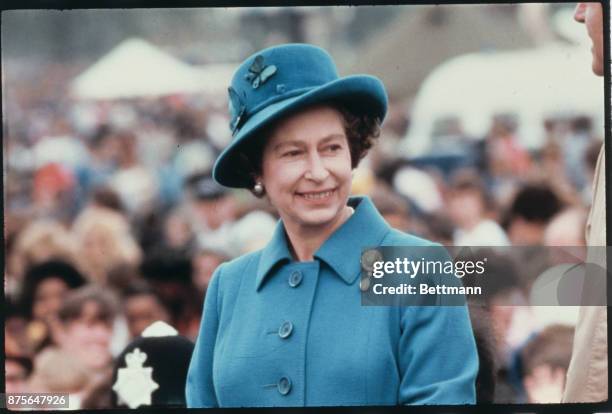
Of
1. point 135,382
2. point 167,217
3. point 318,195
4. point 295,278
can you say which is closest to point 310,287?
point 295,278

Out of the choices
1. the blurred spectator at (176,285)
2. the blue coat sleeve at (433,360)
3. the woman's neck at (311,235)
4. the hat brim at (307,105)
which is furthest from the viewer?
the blurred spectator at (176,285)

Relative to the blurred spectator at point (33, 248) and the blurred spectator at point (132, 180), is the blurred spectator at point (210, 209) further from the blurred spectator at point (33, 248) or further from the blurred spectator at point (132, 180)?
the blurred spectator at point (33, 248)

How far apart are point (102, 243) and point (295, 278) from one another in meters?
0.62

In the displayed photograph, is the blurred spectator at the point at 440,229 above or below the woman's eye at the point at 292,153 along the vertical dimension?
below

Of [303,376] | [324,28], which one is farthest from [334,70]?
[303,376]

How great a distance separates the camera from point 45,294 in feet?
12.1

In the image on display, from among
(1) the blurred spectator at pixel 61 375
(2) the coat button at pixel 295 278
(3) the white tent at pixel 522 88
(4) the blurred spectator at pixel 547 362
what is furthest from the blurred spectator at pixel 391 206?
(1) the blurred spectator at pixel 61 375

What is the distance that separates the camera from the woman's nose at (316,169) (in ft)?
11.3

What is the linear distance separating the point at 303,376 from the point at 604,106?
1235 mm

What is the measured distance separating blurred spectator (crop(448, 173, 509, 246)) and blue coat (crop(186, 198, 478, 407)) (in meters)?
0.17

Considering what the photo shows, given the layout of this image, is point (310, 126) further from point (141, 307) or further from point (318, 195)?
point (141, 307)

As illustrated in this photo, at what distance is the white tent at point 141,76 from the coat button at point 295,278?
601 millimetres

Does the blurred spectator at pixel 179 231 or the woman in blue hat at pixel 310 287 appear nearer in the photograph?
the woman in blue hat at pixel 310 287

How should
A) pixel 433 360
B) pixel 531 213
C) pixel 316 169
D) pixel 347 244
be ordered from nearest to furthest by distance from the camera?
1. pixel 433 360
2. pixel 316 169
3. pixel 347 244
4. pixel 531 213
